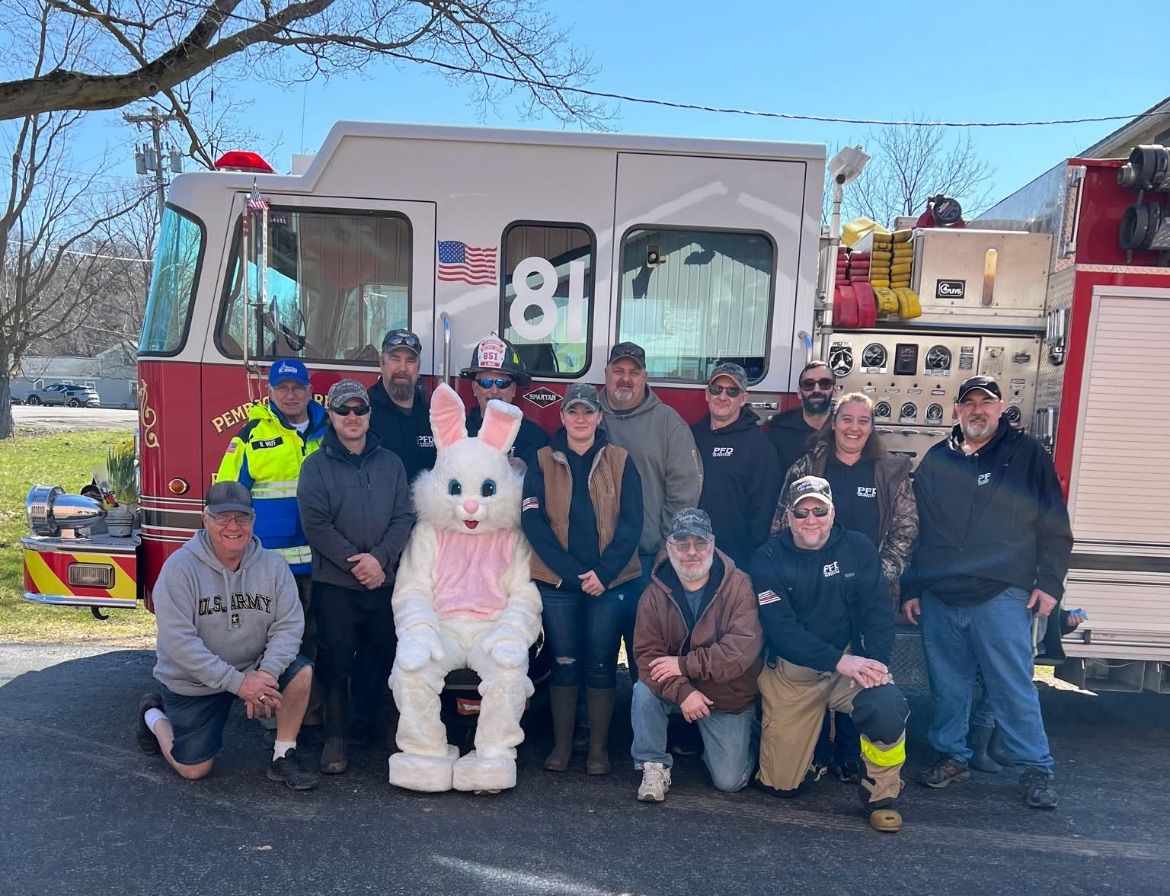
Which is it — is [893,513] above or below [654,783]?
above

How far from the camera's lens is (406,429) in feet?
14.5

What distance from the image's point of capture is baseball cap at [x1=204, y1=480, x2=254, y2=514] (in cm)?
369

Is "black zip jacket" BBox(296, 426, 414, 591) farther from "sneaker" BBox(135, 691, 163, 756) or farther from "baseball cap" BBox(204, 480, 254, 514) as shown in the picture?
"sneaker" BBox(135, 691, 163, 756)

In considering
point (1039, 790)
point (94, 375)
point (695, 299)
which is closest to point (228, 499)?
point (695, 299)

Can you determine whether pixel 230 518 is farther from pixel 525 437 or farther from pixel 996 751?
pixel 996 751

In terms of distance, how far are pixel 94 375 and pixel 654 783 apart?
2654 inches

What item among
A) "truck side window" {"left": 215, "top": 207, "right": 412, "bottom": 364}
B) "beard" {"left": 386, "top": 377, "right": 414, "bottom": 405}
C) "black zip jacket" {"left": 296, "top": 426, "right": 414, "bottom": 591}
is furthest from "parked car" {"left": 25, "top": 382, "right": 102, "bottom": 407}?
"black zip jacket" {"left": 296, "top": 426, "right": 414, "bottom": 591}

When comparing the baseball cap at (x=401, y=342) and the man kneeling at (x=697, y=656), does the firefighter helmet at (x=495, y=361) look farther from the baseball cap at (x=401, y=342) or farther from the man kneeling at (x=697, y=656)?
the man kneeling at (x=697, y=656)

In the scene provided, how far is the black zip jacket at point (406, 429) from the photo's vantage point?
14.4 feet

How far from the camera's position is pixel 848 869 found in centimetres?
334

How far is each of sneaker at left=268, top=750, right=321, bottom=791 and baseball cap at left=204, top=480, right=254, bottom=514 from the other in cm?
114

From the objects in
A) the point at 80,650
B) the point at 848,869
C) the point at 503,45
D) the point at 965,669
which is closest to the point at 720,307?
the point at 965,669

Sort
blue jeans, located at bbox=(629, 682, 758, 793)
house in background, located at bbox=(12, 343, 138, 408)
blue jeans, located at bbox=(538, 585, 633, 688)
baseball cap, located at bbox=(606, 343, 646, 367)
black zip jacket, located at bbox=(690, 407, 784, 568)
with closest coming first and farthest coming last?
blue jeans, located at bbox=(629, 682, 758, 793)
blue jeans, located at bbox=(538, 585, 633, 688)
baseball cap, located at bbox=(606, 343, 646, 367)
black zip jacket, located at bbox=(690, 407, 784, 568)
house in background, located at bbox=(12, 343, 138, 408)

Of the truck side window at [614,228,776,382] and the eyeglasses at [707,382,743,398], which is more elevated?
the truck side window at [614,228,776,382]
